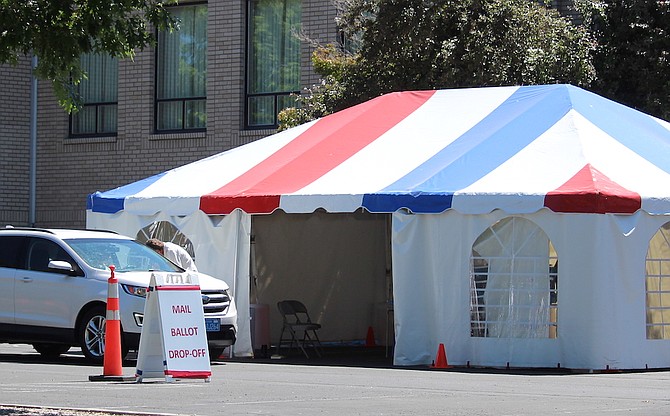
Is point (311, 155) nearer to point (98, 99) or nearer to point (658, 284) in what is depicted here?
point (658, 284)

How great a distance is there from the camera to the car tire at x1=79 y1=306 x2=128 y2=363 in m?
16.5

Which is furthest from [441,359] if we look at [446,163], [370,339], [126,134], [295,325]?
[126,134]

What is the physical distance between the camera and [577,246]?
1623 centimetres

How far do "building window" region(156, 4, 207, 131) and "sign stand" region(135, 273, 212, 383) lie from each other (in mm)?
13308

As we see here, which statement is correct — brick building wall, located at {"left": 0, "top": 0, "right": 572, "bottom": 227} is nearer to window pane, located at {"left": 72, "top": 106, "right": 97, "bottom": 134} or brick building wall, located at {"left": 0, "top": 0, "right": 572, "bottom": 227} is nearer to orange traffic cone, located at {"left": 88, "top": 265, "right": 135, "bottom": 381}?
window pane, located at {"left": 72, "top": 106, "right": 97, "bottom": 134}

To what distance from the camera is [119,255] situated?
17.2 m

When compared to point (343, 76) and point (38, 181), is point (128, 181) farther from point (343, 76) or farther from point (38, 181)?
point (343, 76)

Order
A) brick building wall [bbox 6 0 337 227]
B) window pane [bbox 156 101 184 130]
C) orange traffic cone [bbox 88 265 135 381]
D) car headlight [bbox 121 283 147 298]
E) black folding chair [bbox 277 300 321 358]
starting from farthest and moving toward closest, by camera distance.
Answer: window pane [bbox 156 101 184 130], brick building wall [bbox 6 0 337 227], black folding chair [bbox 277 300 321 358], car headlight [bbox 121 283 147 298], orange traffic cone [bbox 88 265 135 381]

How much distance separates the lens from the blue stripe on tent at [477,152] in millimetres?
16781

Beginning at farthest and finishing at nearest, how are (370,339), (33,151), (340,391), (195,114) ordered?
(33,151) → (195,114) → (370,339) → (340,391)

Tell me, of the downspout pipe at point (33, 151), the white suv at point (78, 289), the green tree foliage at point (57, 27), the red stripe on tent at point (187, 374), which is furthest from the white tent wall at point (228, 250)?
the downspout pipe at point (33, 151)

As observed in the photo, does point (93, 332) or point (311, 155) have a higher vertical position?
point (311, 155)

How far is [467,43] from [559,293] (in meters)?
7.31

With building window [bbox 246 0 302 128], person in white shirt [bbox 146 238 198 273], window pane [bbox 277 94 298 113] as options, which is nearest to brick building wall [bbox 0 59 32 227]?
building window [bbox 246 0 302 128]
